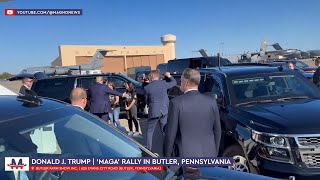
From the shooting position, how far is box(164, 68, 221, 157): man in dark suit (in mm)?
3854

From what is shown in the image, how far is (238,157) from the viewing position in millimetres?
4410

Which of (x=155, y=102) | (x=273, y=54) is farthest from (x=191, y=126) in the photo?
(x=273, y=54)

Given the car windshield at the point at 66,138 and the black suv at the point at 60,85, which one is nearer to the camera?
the car windshield at the point at 66,138

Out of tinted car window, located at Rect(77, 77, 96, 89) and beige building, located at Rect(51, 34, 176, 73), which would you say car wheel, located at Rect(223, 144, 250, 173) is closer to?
tinted car window, located at Rect(77, 77, 96, 89)

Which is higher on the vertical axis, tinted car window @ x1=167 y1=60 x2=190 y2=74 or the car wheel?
tinted car window @ x1=167 y1=60 x2=190 y2=74

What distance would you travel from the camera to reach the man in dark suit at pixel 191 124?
385cm

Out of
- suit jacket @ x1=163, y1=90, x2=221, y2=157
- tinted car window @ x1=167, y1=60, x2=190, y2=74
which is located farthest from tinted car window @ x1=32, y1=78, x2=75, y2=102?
tinted car window @ x1=167, y1=60, x2=190, y2=74

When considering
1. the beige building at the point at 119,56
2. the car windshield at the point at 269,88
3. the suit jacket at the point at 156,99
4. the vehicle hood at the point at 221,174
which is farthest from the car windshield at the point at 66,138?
the beige building at the point at 119,56

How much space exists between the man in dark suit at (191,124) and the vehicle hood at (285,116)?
2.26 feet

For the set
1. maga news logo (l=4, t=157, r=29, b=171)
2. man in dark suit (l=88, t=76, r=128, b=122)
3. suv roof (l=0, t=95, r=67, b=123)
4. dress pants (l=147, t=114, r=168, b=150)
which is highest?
suv roof (l=0, t=95, r=67, b=123)

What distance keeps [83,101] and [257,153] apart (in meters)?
2.38

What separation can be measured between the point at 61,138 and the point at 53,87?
29.2 feet

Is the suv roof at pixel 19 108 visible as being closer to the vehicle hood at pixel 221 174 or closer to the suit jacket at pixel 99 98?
the vehicle hood at pixel 221 174

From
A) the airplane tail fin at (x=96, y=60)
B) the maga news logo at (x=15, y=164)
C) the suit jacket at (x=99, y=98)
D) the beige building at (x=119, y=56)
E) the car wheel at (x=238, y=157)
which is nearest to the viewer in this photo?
the maga news logo at (x=15, y=164)
